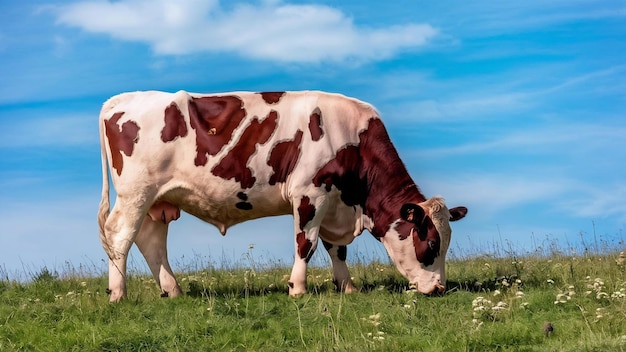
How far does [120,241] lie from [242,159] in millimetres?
2419

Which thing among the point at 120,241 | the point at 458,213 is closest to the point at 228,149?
the point at 120,241

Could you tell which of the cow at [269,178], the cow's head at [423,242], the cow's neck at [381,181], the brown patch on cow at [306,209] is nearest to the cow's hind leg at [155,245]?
the cow at [269,178]

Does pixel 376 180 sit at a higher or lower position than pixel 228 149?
lower

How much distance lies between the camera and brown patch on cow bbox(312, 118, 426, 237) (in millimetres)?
13484

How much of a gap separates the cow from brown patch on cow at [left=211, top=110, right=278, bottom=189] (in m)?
0.02

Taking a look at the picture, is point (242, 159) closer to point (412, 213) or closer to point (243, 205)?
point (243, 205)

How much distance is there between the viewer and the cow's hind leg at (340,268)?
13727 mm

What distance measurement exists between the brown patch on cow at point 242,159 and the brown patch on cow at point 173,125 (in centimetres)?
84

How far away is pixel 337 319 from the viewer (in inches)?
416

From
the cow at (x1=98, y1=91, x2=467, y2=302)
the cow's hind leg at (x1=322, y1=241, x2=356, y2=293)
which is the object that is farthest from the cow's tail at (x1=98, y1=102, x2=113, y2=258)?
the cow's hind leg at (x1=322, y1=241, x2=356, y2=293)

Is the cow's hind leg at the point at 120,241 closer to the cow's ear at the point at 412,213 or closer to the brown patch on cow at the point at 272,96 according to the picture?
the brown patch on cow at the point at 272,96

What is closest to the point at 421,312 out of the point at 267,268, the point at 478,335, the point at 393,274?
the point at 478,335

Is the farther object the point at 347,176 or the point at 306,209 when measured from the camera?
the point at 347,176

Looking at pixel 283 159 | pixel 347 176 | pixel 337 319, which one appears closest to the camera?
pixel 337 319
